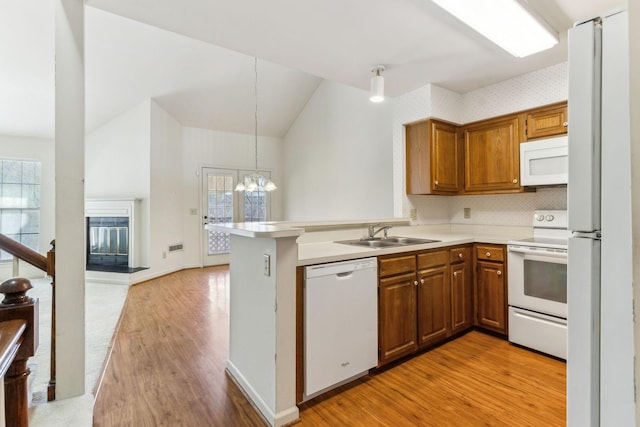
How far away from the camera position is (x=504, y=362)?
235 centimetres

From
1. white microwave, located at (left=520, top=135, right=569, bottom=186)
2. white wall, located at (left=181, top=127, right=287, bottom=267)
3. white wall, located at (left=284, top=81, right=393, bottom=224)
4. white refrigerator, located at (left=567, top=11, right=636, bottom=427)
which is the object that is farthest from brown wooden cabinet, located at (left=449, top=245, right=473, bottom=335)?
white wall, located at (left=181, top=127, right=287, bottom=267)

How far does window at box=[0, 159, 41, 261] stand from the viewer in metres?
5.02

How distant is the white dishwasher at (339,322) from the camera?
71.7 inches

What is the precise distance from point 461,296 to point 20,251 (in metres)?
3.14

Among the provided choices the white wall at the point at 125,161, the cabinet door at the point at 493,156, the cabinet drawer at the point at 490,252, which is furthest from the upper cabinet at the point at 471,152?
the white wall at the point at 125,161

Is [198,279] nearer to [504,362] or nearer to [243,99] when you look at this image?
[243,99]

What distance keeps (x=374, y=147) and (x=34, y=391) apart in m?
4.44

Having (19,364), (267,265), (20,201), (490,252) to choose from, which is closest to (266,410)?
(267,265)

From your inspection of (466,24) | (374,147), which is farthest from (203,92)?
(466,24)

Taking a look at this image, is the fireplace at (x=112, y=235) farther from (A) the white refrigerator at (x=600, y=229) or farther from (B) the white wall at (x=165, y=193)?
(A) the white refrigerator at (x=600, y=229)

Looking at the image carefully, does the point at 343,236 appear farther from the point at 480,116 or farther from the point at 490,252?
the point at 480,116

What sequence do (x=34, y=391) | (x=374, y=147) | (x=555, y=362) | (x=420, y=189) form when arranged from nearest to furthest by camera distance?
(x=34, y=391) < (x=555, y=362) < (x=420, y=189) < (x=374, y=147)

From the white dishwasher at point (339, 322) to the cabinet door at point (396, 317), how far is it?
3.1 inches

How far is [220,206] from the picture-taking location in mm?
6461
